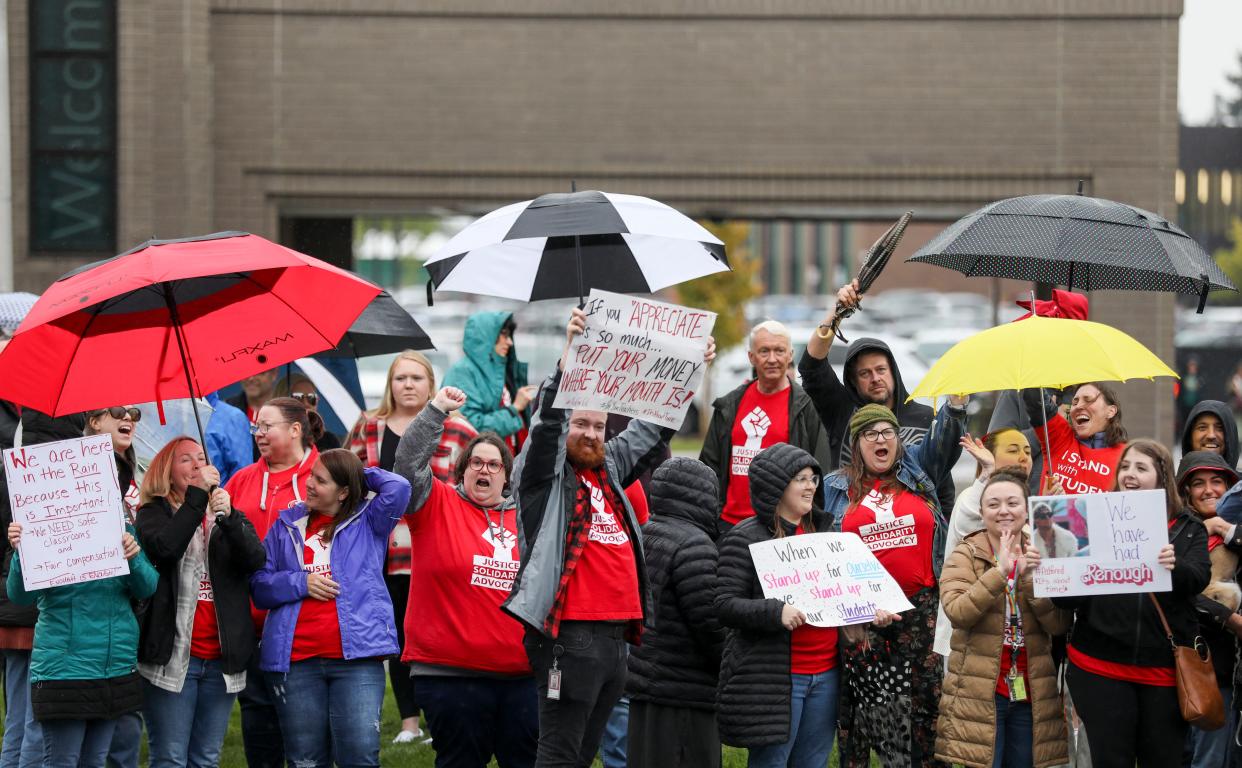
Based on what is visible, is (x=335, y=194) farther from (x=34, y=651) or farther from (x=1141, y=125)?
(x=34, y=651)

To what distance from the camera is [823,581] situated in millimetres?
6129

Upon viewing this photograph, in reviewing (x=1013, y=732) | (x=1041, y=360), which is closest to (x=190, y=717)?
(x=1013, y=732)

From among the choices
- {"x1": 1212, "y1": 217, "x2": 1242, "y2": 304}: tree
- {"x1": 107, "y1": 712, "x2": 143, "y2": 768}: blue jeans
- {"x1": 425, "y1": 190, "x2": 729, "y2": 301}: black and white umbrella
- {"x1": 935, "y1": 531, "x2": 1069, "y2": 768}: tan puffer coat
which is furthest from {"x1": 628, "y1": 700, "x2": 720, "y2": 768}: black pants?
{"x1": 1212, "y1": 217, "x2": 1242, "y2": 304}: tree

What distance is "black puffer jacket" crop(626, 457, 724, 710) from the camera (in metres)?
6.22

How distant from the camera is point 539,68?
14.3 m

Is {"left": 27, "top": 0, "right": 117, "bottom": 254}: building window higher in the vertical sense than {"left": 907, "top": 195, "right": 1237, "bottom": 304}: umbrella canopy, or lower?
higher

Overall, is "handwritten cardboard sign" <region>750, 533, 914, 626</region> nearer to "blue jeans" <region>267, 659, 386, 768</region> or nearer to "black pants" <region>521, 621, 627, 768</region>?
"black pants" <region>521, 621, 627, 768</region>

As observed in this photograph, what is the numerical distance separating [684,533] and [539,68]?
348 inches

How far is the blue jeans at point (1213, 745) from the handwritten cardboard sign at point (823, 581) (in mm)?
1948

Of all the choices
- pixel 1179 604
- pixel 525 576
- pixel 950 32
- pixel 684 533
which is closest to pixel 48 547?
pixel 525 576

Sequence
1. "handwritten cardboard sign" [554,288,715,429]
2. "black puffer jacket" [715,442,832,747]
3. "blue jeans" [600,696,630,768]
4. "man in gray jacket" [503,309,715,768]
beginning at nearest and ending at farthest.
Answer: "handwritten cardboard sign" [554,288,715,429] → "man in gray jacket" [503,309,715,768] → "black puffer jacket" [715,442,832,747] → "blue jeans" [600,696,630,768]

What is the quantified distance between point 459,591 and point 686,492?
40.8 inches

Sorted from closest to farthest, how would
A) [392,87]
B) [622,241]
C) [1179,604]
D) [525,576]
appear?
[525,576] → [1179,604] → [622,241] → [392,87]

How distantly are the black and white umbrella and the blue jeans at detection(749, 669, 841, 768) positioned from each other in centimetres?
180
